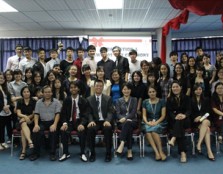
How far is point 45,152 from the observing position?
427 centimetres

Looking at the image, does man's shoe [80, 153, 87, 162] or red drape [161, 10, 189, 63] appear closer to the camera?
man's shoe [80, 153, 87, 162]

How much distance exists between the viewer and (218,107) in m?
4.21

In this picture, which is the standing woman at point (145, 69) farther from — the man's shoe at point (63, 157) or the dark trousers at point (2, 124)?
the dark trousers at point (2, 124)

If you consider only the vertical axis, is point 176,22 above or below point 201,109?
above

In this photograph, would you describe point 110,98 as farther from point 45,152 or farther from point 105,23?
point 105,23

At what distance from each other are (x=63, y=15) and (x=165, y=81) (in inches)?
149

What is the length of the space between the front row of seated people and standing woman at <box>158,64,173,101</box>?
0.38 m

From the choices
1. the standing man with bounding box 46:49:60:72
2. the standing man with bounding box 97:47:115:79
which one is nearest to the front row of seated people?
the standing man with bounding box 97:47:115:79

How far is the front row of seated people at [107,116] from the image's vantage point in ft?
12.8

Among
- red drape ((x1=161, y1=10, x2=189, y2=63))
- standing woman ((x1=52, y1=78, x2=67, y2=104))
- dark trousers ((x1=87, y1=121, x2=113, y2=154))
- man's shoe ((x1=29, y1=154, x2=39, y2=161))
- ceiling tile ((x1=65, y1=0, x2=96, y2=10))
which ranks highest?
ceiling tile ((x1=65, y1=0, x2=96, y2=10))

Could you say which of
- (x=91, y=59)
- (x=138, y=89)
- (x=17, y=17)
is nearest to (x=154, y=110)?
(x=138, y=89)

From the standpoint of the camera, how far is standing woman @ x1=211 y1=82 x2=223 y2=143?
13.4ft

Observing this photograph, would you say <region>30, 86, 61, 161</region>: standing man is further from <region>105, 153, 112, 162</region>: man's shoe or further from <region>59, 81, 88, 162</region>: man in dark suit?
<region>105, 153, 112, 162</region>: man's shoe

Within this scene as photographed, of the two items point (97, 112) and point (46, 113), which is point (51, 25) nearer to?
point (46, 113)
